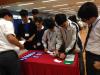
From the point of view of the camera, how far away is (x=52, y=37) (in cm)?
282

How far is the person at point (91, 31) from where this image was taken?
176 centimetres

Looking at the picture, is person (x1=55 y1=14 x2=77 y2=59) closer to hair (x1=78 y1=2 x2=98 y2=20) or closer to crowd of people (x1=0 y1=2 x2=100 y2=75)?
crowd of people (x1=0 y1=2 x2=100 y2=75)

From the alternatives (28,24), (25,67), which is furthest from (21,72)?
(28,24)

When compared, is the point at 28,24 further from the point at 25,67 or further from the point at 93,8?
the point at 93,8

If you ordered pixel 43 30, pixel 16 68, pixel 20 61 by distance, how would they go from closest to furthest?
pixel 16 68 → pixel 20 61 → pixel 43 30

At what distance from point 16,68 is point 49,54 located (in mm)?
613

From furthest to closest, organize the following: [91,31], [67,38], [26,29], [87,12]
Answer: [26,29] → [67,38] → [91,31] → [87,12]

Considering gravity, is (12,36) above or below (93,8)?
below

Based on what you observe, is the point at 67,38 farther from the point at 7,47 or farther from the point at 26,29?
the point at 26,29

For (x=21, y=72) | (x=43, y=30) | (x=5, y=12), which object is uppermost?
(x=5, y=12)

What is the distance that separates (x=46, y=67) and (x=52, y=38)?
610 millimetres

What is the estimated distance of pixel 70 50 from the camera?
2705 millimetres

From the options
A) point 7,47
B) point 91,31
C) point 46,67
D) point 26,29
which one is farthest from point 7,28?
point 91,31

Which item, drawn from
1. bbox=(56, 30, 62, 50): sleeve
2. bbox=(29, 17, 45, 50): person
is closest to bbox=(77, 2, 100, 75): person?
bbox=(56, 30, 62, 50): sleeve
